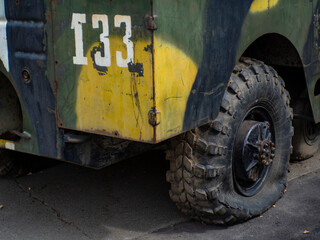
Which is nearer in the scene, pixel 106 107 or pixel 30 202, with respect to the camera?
pixel 106 107

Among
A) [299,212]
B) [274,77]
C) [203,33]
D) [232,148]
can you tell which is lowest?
[299,212]

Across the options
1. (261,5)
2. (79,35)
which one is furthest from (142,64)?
(261,5)

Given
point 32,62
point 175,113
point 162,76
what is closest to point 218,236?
point 175,113

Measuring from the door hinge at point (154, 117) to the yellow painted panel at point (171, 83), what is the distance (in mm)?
22

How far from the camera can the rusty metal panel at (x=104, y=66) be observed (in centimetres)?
286

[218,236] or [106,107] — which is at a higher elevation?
[106,107]

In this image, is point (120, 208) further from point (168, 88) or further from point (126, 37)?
point (126, 37)

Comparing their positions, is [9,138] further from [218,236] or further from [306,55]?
[306,55]

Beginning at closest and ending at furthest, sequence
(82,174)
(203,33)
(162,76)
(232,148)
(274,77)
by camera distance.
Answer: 1. (162,76)
2. (203,33)
3. (232,148)
4. (274,77)
5. (82,174)

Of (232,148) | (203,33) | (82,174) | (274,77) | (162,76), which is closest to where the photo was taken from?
(162,76)

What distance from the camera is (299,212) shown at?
3936 millimetres

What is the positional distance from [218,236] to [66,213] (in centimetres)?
99

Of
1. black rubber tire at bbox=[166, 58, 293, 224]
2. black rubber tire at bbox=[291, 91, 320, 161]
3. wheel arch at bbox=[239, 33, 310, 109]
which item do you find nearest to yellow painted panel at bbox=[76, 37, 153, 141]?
black rubber tire at bbox=[166, 58, 293, 224]

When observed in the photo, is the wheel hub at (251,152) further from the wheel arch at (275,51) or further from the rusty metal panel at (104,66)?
the rusty metal panel at (104,66)
